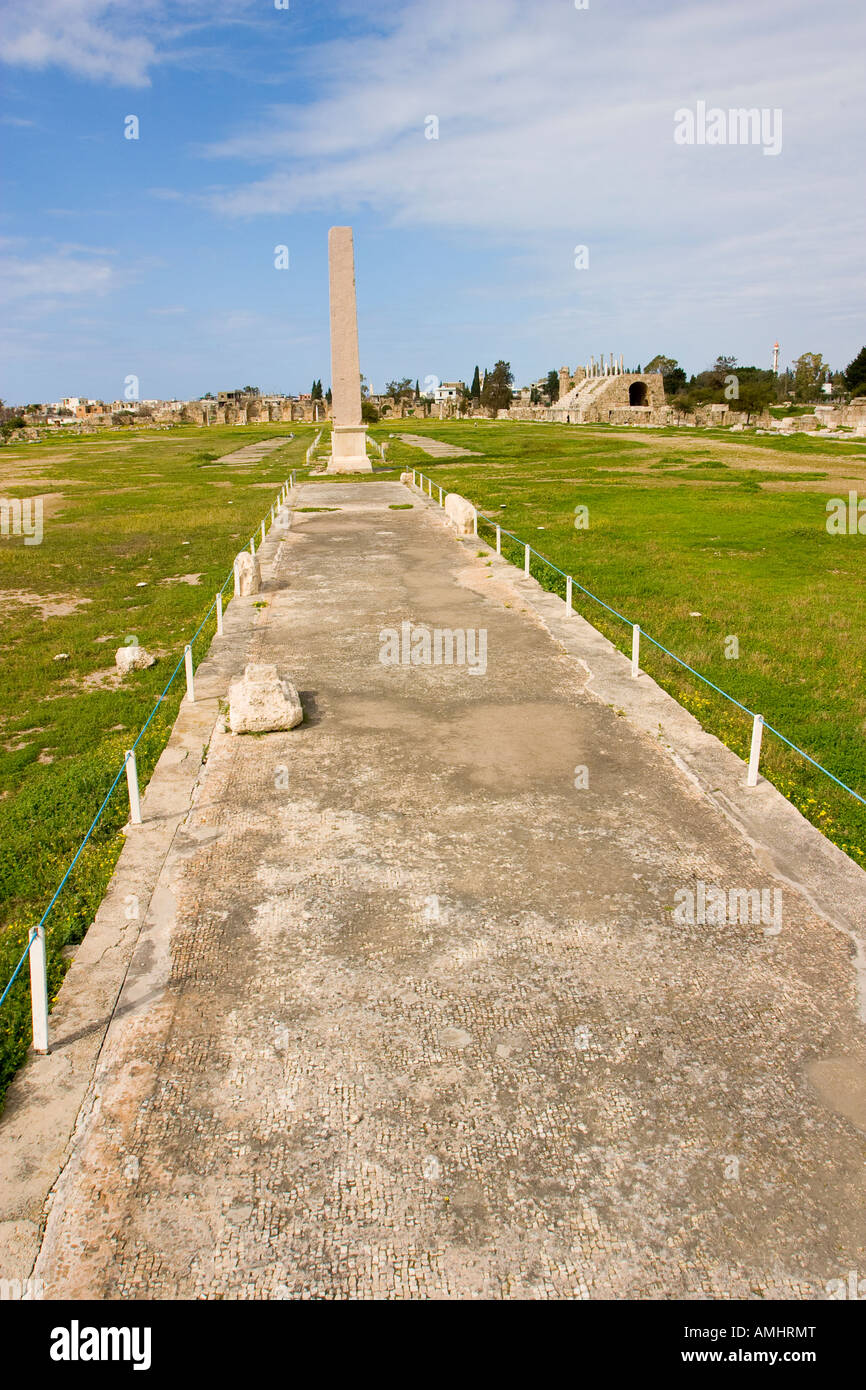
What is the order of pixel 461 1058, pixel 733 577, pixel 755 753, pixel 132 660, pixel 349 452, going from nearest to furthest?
pixel 461 1058
pixel 755 753
pixel 132 660
pixel 733 577
pixel 349 452

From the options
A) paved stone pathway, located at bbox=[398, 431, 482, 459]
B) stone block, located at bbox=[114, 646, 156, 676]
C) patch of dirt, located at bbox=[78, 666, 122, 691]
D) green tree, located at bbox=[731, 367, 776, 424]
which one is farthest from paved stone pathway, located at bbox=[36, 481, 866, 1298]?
green tree, located at bbox=[731, 367, 776, 424]

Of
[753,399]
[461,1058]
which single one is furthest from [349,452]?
[753,399]

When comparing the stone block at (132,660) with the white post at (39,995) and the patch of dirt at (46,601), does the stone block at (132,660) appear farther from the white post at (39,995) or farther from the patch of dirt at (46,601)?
the white post at (39,995)

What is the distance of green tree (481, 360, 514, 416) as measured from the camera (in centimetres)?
11538

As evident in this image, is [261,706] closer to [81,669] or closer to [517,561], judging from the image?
[81,669]

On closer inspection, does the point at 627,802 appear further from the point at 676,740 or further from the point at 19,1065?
the point at 19,1065

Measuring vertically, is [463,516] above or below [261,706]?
above

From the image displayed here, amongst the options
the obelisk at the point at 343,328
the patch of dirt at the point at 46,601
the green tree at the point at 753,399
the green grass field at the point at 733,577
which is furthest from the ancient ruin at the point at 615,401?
the patch of dirt at the point at 46,601

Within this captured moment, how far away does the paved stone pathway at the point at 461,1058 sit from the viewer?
144 inches

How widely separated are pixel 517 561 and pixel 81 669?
8.28 meters

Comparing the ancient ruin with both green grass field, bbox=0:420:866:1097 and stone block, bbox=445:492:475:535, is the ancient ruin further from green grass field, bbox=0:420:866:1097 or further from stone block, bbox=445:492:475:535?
stone block, bbox=445:492:475:535

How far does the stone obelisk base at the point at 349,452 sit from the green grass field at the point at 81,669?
2.71 m

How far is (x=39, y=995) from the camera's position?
15.3ft
